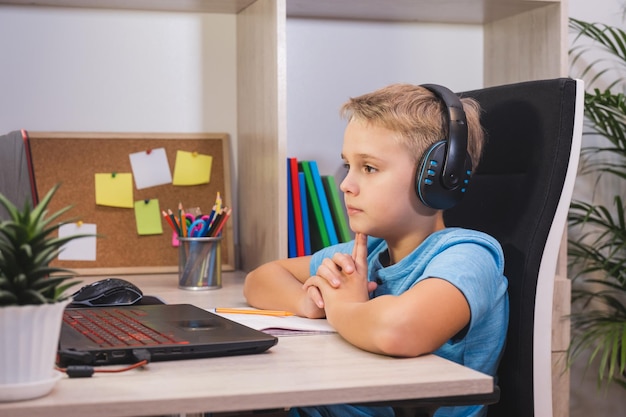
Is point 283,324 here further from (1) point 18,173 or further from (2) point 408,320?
(1) point 18,173

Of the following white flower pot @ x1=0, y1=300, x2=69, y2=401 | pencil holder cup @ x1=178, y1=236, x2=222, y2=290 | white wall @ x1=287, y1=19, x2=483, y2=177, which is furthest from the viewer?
white wall @ x1=287, y1=19, x2=483, y2=177

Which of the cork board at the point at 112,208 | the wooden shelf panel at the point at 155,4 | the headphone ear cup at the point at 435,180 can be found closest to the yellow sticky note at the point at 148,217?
the cork board at the point at 112,208

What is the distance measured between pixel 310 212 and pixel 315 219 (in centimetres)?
2

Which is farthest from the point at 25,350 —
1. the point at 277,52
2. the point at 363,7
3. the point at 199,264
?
the point at 363,7

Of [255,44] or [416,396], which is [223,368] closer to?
[416,396]

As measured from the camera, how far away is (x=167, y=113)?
1998 millimetres

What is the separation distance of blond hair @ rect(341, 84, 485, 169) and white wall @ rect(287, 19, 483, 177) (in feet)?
2.71

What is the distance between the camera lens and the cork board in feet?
6.31

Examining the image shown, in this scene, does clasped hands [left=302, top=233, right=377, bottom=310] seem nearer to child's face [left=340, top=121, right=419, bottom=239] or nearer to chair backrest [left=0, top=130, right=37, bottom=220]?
child's face [left=340, top=121, right=419, bottom=239]

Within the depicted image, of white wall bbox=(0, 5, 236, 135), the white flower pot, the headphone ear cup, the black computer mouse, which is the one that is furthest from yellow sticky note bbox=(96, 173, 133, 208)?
the white flower pot

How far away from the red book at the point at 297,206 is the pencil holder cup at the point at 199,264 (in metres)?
0.21

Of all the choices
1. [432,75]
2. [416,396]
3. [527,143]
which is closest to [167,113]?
[432,75]

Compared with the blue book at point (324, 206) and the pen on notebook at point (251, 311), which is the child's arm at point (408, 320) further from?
the blue book at point (324, 206)

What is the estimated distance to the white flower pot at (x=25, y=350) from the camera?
718 mm
